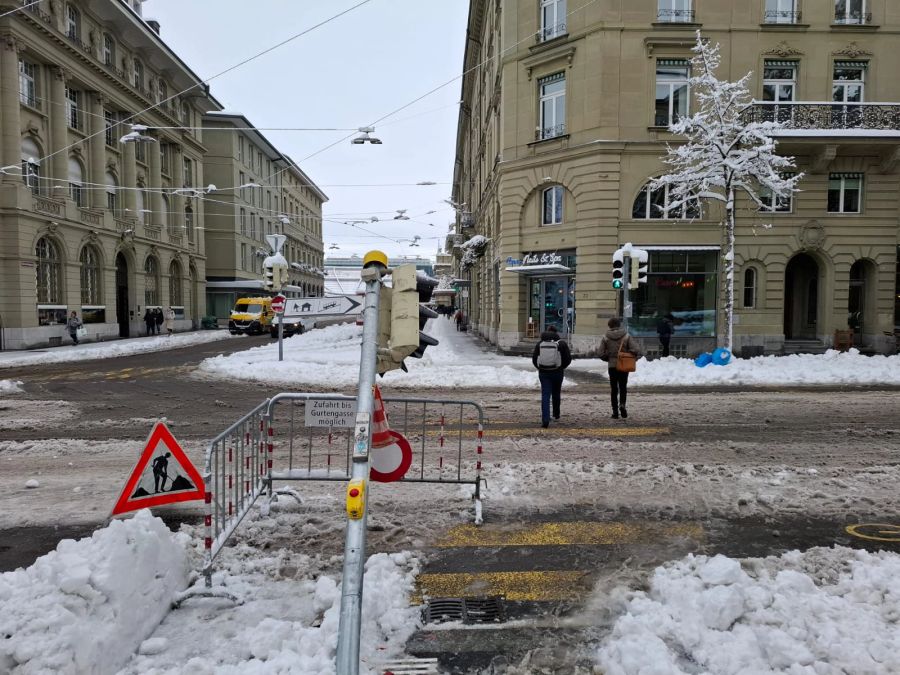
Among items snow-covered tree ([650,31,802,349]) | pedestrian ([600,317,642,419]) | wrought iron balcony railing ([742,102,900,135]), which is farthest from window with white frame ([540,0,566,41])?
pedestrian ([600,317,642,419])

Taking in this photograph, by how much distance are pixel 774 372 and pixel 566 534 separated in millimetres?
13374

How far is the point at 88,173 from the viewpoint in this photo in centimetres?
3234

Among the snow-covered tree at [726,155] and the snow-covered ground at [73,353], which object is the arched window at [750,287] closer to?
the snow-covered tree at [726,155]

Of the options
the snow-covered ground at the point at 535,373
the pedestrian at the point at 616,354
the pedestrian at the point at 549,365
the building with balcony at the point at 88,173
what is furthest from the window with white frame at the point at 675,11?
the building with balcony at the point at 88,173

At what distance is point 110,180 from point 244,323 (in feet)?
38.4

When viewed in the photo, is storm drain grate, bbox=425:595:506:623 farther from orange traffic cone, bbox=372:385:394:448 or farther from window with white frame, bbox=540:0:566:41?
window with white frame, bbox=540:0:566:41

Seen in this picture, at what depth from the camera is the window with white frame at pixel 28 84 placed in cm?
2722

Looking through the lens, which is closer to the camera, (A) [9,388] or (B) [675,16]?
(A) [9,388]

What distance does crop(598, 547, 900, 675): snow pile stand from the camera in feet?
10.5

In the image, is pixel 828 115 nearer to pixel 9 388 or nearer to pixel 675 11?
pixel 675 11

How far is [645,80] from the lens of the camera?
21.7m

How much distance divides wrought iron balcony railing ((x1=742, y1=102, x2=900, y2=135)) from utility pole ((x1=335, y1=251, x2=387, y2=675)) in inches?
892

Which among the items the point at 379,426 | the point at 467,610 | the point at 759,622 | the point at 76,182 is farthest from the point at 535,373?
the point at 76,182

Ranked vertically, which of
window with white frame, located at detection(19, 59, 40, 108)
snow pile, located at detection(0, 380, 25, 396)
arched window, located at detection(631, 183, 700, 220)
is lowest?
snow pile, located at detection(0, 380, 25, 396)
